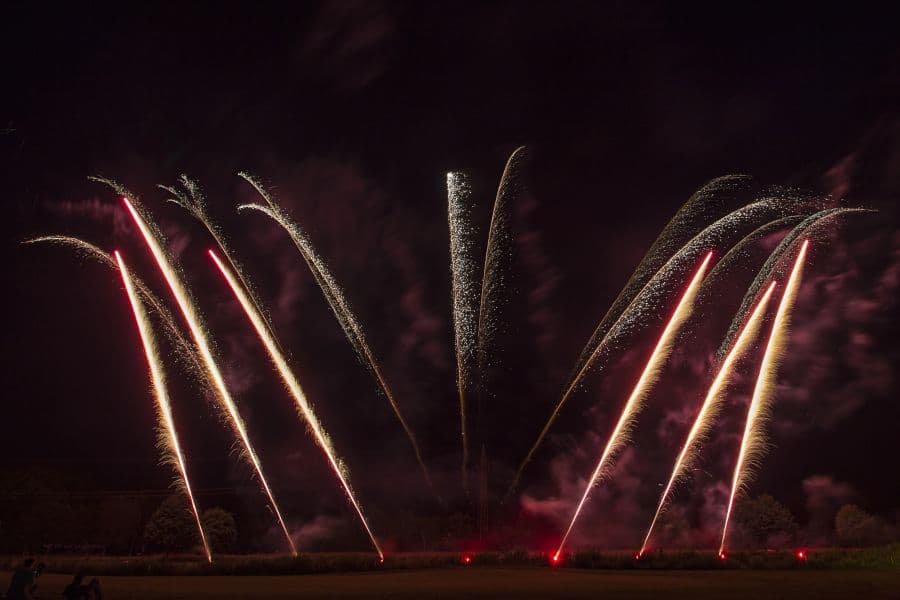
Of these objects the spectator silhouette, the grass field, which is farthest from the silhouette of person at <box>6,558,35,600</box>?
the grass field

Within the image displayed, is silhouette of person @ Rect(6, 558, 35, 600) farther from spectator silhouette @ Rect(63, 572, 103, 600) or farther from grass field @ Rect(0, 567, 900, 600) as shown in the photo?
grass field @ Rect(0, 567, 900, 600)

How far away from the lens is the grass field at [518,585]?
2162cm

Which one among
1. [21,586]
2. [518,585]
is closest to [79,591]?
[21,586]

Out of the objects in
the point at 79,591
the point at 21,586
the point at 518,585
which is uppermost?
the point at 21,586

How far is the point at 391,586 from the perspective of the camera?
23984 mm

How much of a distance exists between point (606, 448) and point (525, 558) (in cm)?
614

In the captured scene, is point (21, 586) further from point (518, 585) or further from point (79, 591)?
point (518, 585)

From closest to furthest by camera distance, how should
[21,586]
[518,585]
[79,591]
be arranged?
[21,586] < [79,591] < [518,585]

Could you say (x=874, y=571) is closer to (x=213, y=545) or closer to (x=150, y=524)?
(x=213, y=545)

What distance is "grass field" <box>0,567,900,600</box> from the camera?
2162cm

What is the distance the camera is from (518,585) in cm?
2386

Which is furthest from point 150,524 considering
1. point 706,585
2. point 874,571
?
point 874,571

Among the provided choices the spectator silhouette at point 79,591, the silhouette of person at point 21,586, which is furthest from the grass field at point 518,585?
the silhouette of person at point 21,586

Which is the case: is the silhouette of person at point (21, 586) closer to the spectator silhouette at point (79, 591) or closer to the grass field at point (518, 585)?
the spectator silhouette at point (79, 591)
